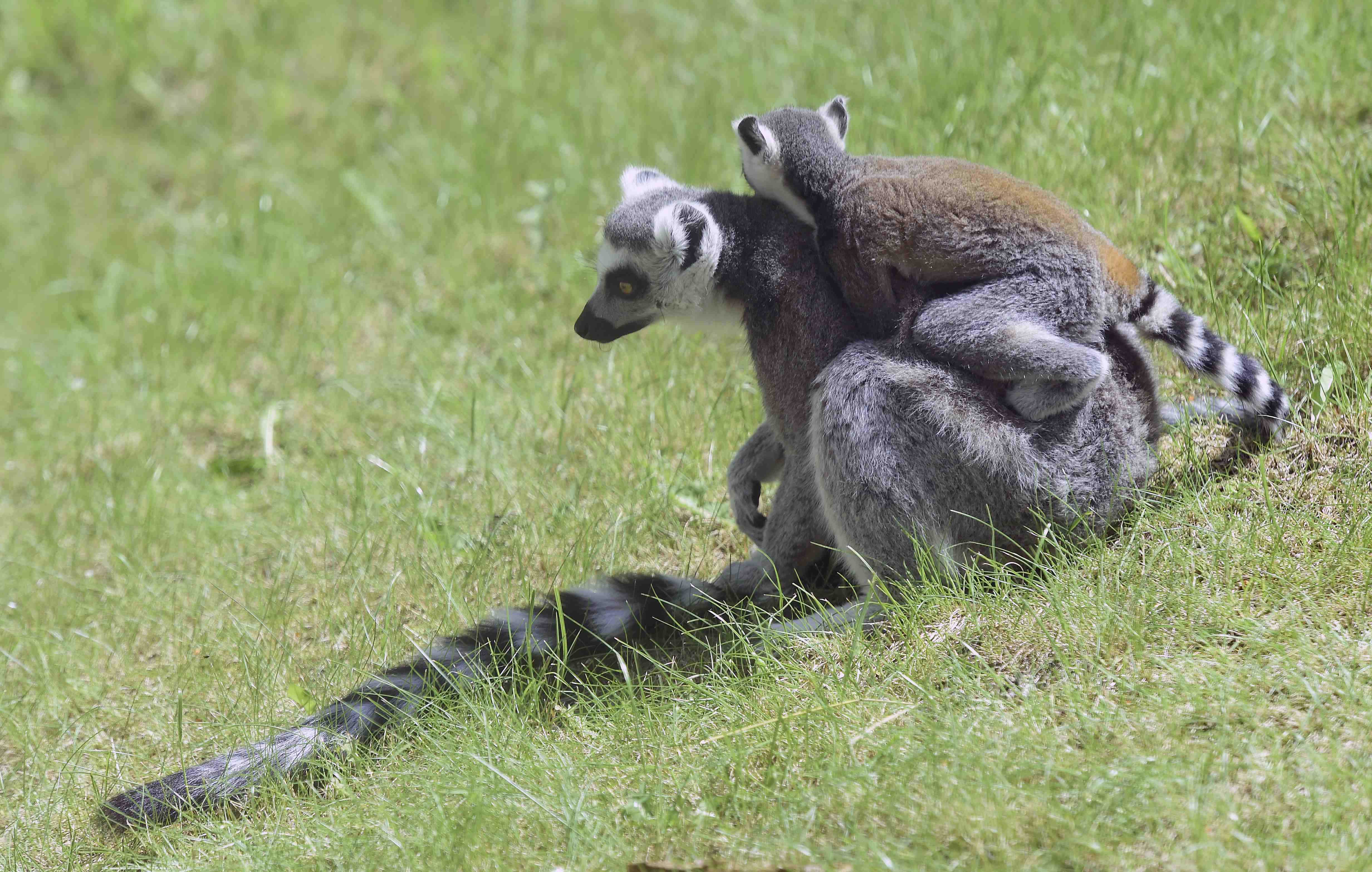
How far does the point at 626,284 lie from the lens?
3.31 metres

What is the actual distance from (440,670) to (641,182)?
173cm

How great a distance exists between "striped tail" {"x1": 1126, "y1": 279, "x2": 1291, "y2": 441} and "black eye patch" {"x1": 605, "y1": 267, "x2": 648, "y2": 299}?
1.38m

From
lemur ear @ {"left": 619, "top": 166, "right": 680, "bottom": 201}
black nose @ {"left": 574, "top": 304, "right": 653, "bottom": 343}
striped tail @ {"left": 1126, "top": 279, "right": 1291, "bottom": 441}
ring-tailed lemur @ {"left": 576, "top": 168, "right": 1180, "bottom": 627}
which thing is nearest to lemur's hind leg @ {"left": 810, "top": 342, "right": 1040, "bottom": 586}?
ring-tailed lemur @ {"left": 576, "top": 168, "right": 1180, "bottom": 627}

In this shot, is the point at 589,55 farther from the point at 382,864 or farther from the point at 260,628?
the point at 382,864

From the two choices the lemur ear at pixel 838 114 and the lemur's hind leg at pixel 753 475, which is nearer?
the lemur ear at pixel 838 114

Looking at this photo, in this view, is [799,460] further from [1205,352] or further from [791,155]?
[1205,352]

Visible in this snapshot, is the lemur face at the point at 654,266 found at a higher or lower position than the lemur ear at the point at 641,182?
lower

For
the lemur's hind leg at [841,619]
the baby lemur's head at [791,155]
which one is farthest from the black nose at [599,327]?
the lemur's hind leg at [841,619]

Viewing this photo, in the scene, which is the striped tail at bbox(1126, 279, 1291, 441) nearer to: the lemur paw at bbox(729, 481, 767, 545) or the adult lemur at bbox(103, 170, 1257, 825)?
the adult lemur at bbox(103, 170, 1257, 825)

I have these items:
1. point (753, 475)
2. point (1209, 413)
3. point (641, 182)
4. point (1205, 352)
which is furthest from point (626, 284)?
point (1209, 413)

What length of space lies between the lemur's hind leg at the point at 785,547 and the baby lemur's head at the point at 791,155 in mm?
768

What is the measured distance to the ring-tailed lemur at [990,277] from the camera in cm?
276

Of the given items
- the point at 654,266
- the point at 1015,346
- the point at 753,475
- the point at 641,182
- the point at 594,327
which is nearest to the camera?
the point at 1015,346

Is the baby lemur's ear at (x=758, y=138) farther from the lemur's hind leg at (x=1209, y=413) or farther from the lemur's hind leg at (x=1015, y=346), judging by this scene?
the lemur's hind leg at (x=1209, y=413)
